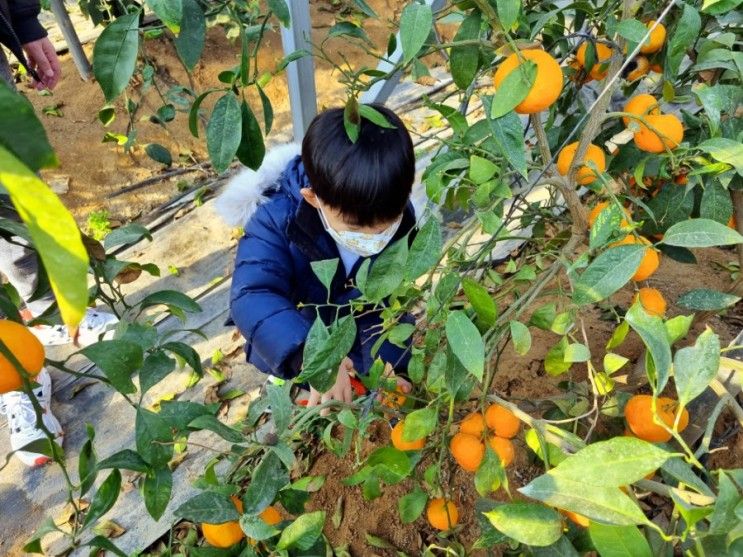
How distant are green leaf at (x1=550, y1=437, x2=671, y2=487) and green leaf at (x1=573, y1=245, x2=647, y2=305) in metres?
0.21

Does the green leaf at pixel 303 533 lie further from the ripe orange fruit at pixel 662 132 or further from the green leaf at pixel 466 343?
the ripe orange fruit at pixel 662 132

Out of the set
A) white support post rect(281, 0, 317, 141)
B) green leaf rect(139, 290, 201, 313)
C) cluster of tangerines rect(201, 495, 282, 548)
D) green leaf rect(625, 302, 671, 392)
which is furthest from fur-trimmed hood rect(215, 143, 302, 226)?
green leaf rect(625, 302, 671, 392)

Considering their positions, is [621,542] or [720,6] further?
[720,6]

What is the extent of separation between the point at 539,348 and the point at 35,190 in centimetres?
152

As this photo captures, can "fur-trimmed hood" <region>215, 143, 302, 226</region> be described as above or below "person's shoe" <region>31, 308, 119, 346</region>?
above

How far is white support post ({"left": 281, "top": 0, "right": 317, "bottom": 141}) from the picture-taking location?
1693 millimetres

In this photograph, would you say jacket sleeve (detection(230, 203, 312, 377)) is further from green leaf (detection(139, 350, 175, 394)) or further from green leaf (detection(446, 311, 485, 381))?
green leaf (detection(446, 311, 485, 381))

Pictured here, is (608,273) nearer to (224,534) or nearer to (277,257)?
(224,534)

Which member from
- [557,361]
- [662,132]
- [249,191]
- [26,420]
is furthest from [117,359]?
[26,420]

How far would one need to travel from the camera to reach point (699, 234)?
0.61 metres

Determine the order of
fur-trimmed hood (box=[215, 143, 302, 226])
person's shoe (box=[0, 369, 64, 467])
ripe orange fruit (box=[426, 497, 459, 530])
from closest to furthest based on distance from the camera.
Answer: ripe orange fruit (box=[426, 497, 459, 530]) < fur-trimmed hood (box=[215, 143, 302, 226]) < person's shoe (box=[0, 369, 64, 467])

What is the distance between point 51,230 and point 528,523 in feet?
1.44

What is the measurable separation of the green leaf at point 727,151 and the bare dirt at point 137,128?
2.15 meters

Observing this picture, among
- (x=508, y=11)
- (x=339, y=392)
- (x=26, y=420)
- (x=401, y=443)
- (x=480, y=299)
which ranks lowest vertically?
(x=26, y=420)
